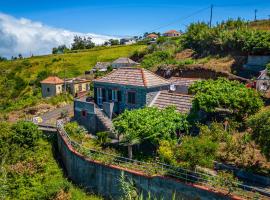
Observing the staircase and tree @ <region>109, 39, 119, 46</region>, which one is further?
tree @ <region>109, 39, 119, 46</region>

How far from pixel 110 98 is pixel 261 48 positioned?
59.1 ft

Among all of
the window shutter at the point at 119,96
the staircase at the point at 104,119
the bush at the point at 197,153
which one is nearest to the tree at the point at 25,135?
the staircase at the point at 104,119

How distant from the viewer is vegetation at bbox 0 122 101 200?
22.8 metres

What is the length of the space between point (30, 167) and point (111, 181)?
799 cm

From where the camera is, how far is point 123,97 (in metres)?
30.5

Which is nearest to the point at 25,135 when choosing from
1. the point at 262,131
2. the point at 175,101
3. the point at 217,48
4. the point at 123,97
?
the point at 123,97

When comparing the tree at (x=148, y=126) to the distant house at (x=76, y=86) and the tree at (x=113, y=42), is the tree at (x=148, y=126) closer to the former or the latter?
the distant house at (x=76, y=86)

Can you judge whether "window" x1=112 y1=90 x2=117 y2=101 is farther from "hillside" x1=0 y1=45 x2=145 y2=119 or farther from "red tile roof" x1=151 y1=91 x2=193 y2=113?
"hillside" x1=0 y1=45 x2=145 y2=119

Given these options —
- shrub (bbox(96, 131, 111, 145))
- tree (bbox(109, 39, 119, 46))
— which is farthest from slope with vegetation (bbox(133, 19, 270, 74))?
tree (bbox(109, 39, 119, 46))

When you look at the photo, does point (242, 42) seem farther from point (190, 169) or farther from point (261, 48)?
point (190, 169)

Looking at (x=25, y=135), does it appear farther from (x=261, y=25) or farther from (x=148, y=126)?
(x=261, y=25)

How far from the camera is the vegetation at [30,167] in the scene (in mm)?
22781

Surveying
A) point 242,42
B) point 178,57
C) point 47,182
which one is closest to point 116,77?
point 47,182

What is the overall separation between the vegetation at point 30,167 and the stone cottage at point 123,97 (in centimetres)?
418
